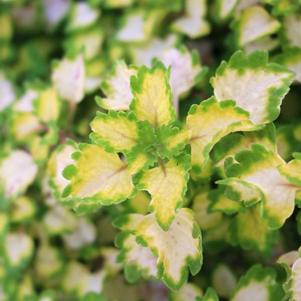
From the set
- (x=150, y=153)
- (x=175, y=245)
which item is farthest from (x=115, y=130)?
(x=175, y=245)

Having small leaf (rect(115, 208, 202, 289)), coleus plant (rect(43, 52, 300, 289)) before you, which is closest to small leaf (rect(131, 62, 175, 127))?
coleus plant (rect(43, 52, 300, 289))

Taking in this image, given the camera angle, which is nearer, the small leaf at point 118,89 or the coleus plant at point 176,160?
the coleus plant at point 176,160

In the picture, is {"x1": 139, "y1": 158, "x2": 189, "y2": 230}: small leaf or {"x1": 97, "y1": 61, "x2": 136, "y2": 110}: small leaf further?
{"x1": 97, "y1": 61, "x2": 136, "y2": 110}: small leaf

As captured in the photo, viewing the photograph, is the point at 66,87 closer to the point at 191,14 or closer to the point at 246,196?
the point at 191,14

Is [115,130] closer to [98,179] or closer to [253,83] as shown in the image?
[98,179]

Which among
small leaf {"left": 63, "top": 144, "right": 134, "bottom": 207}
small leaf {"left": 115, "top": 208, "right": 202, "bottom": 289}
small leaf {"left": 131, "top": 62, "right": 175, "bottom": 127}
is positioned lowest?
small leaf {"left": 115, "top": 208, "right": 202, "bottom": 289}

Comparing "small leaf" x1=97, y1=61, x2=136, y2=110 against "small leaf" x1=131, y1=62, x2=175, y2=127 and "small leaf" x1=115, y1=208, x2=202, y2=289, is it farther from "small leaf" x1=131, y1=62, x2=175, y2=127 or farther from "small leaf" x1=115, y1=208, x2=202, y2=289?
"small leaf" x1=115, y1=208, x2=202, y2=289

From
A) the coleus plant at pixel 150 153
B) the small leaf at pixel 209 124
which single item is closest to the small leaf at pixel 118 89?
the coleus plant at pixel 150 153

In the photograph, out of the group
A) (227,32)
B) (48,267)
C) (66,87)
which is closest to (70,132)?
(66,87)

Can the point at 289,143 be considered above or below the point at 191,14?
below

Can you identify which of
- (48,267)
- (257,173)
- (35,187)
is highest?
(257,173)

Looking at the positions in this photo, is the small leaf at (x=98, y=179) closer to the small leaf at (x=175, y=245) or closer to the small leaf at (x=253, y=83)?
the small leaf at (x=175, y=245)
